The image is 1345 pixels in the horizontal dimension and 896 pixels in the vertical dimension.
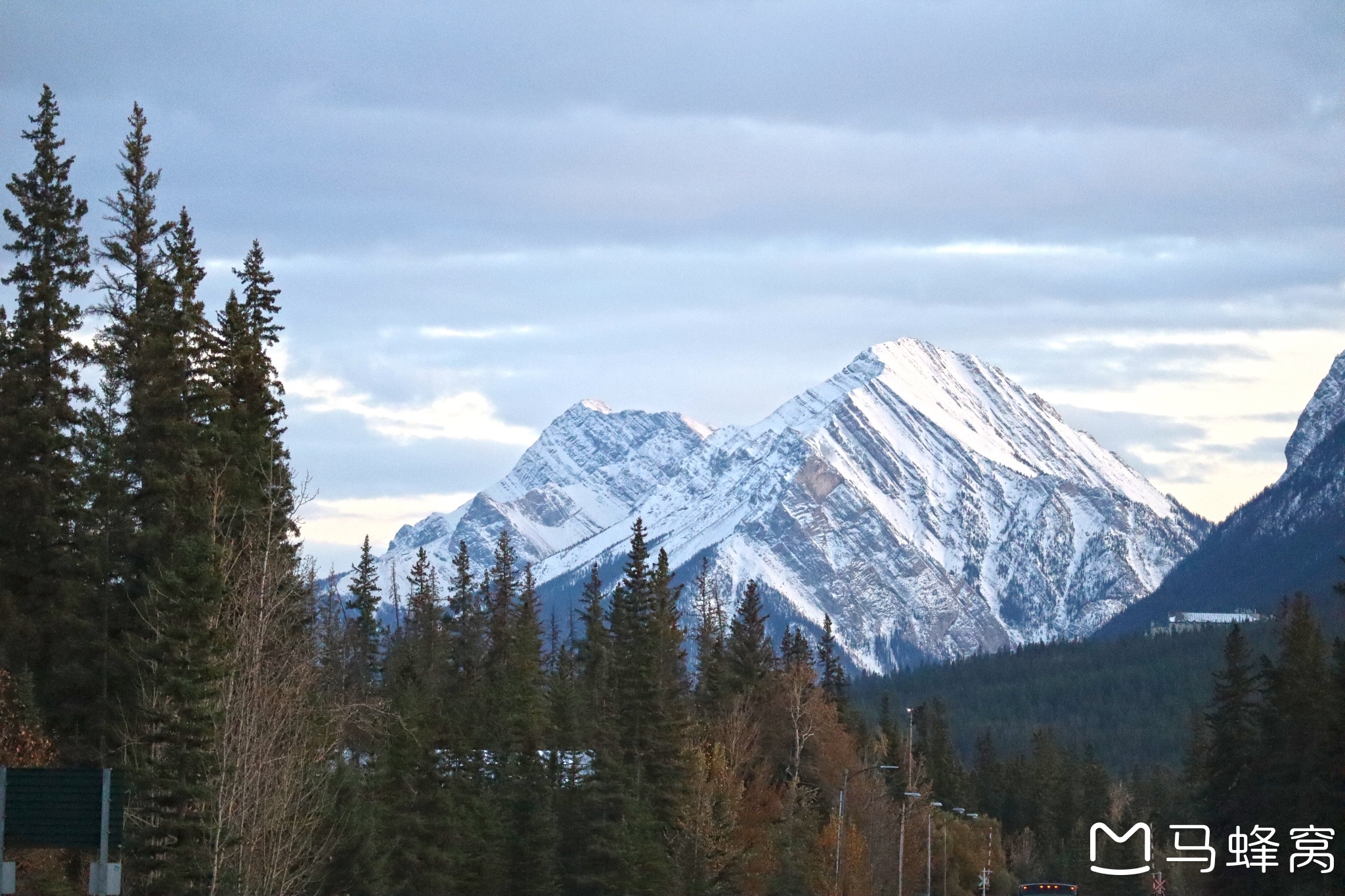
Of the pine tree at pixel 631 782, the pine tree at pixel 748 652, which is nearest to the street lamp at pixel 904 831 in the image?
the pine tree at pixel 748 652

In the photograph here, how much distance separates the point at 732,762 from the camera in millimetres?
102938

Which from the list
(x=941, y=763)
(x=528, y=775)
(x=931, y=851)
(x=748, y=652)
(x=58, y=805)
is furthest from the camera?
(x=941, y=763)

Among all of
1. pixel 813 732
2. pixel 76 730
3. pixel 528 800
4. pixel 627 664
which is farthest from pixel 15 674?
pixel 813 732

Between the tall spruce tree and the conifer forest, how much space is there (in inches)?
4.3

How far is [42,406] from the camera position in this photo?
55.5 m

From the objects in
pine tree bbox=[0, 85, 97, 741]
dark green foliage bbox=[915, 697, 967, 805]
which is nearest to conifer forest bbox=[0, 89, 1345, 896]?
pine tree bbox=[0, 85, 97, 741]

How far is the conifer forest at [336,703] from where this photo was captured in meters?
44.2

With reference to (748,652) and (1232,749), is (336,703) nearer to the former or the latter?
(1232,749)

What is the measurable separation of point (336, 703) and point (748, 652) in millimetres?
64673

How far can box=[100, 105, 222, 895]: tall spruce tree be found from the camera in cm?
4088

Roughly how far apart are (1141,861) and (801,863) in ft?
134

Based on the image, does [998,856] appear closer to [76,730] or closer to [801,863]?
[801,863]

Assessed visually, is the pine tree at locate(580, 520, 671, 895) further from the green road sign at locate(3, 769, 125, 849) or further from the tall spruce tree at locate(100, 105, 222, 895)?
the green road sign at locate(3, 769, 125, 849)

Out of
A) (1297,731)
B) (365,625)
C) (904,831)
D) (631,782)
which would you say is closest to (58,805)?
(631,782)
